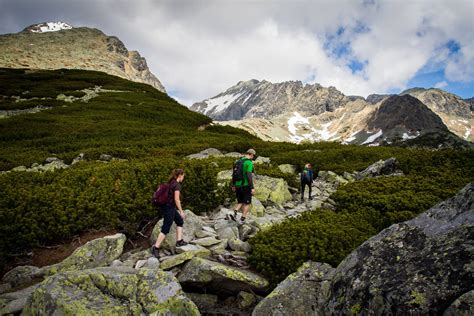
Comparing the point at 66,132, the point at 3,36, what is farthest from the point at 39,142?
the point at 3,36

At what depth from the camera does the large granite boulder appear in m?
15.2

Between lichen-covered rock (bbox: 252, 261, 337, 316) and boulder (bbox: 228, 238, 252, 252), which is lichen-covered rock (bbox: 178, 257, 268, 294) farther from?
boulder (bbox: 228, 238, 252, 252)

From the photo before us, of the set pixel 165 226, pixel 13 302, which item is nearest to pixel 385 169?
pixel 165 226

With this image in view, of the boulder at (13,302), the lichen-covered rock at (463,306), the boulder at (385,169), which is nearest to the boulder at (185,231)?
the boulder at (13,302)

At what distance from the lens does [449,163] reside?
20.0 meters

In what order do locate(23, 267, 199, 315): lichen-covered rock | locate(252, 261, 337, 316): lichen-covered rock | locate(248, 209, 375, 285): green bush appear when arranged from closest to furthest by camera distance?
locate(23, 267, 199, 315): lichen-covered rock
locate(252, 261, 337, 316): lichen-covered rock
locate(248, 209, 375, 285): green bush

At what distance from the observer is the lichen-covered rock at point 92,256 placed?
8.66 metres

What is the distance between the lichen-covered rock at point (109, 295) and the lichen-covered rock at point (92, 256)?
→ 6.41 ft

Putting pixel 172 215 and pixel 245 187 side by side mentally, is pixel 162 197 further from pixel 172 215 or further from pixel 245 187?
pixel 245 187

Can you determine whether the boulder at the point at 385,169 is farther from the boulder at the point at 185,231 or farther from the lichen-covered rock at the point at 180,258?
the lichen-covered rock at the point at 180,258

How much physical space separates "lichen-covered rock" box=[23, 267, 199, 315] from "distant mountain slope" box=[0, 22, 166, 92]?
108 meters

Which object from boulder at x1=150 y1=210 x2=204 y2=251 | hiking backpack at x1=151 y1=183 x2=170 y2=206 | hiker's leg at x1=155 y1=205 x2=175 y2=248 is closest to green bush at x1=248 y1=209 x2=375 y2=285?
boulder at x1=150 y1=210 x2=204 y2=251

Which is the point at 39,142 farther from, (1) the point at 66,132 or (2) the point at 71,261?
(2) the point at 71,261

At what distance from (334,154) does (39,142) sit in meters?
27.5
